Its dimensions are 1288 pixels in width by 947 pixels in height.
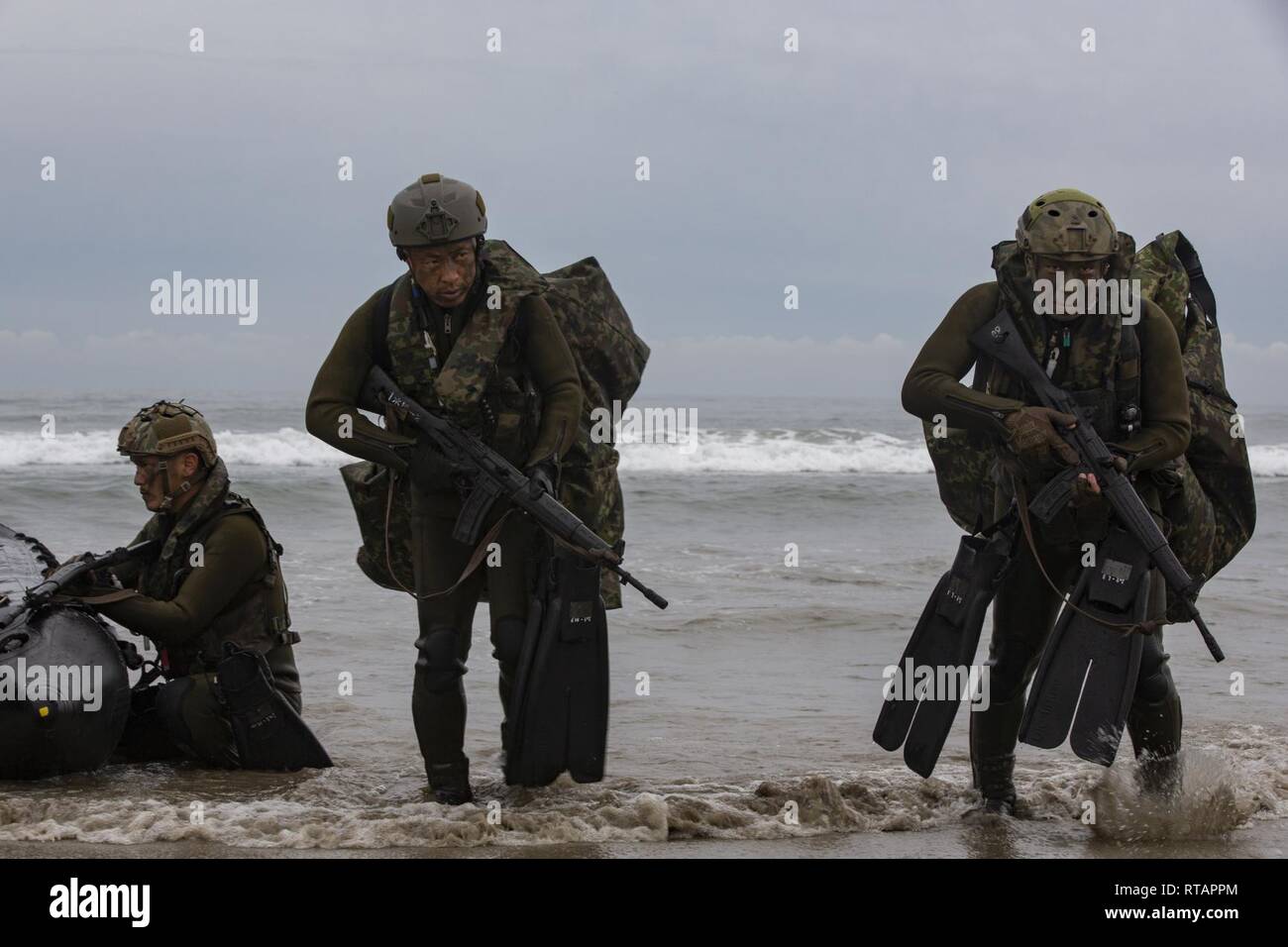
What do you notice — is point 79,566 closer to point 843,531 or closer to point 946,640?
point 946,640

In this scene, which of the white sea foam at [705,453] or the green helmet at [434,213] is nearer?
the green helmet at [434,213]

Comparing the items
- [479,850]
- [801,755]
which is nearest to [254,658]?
[479,850]

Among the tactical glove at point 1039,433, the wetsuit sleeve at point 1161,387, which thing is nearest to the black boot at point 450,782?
the tactical glove at point 1039,433

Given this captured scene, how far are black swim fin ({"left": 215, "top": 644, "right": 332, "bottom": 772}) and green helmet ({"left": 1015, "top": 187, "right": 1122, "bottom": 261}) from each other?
2888 millimetres

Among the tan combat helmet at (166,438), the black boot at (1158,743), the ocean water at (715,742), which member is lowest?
the ocean water at (715,742)

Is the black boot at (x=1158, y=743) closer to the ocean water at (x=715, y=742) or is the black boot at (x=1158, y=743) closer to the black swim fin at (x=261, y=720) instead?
the ocean water at (x=715, y=742)

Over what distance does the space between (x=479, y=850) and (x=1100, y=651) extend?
6.26ft

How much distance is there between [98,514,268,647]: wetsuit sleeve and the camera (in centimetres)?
543

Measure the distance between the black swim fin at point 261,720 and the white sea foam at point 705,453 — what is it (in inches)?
695

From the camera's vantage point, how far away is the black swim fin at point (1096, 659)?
479 cm

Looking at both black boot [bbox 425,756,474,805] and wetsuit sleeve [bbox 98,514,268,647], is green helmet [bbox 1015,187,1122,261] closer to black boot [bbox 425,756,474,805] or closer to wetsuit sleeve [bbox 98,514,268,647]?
black boot [bbox 425,756,474,805]

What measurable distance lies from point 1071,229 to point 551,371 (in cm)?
161

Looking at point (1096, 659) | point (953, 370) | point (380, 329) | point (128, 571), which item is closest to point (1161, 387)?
point (953, 370)

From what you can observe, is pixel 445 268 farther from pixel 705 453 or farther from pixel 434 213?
pixel 705 453
